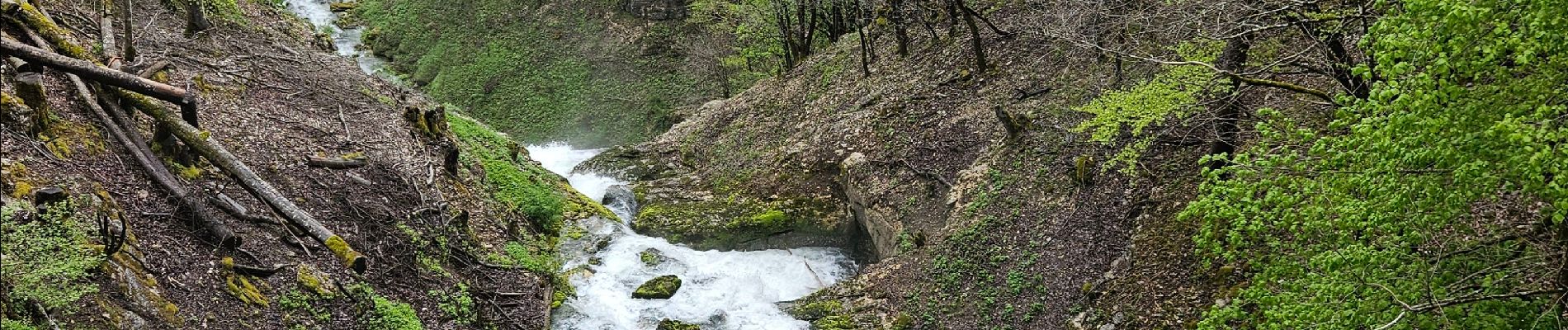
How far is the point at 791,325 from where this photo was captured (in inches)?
499

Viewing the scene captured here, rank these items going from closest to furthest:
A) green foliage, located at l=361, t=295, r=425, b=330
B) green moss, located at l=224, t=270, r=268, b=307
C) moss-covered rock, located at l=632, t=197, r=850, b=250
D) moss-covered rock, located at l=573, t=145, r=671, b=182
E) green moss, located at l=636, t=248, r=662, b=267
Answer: green moss, located at l=224, t=270, r=268, b=307
green foliage, located at l=361, t=295, r=425, b=330
green moss, located at l=636, t=248, r=662, b=267
moss-covered rock, located at l=632, t=197, r=850, b=250
moss-covered rock, located at l=573, t=145, r=671, b=182

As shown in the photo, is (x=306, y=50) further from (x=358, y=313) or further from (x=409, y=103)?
(x=358, y=313)

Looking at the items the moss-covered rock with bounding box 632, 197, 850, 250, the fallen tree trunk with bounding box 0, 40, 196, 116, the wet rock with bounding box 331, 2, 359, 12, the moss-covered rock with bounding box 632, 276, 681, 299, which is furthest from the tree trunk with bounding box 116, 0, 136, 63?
the wet rock with bounding box 331, 2, 359, 12

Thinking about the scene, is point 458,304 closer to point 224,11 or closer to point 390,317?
point 390,317

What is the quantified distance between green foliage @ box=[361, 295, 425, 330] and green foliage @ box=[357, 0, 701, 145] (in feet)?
62.0

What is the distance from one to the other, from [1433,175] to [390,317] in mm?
8672

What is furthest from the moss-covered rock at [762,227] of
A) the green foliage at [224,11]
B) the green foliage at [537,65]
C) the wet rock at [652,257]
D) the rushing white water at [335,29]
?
the rushing white water at [335,29]

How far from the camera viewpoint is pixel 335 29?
1385 inches

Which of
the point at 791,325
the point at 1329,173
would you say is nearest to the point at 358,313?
the point at 791,325

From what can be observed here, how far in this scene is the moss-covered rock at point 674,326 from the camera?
484 inches

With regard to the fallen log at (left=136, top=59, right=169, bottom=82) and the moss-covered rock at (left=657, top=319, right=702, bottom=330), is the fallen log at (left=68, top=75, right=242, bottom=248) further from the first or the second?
the moss-covered rock at (left=657, top=319, right=702, bottom=330)

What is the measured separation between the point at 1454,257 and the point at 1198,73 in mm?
3695

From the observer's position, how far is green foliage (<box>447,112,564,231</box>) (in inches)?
596

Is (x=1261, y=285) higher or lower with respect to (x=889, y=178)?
higher
